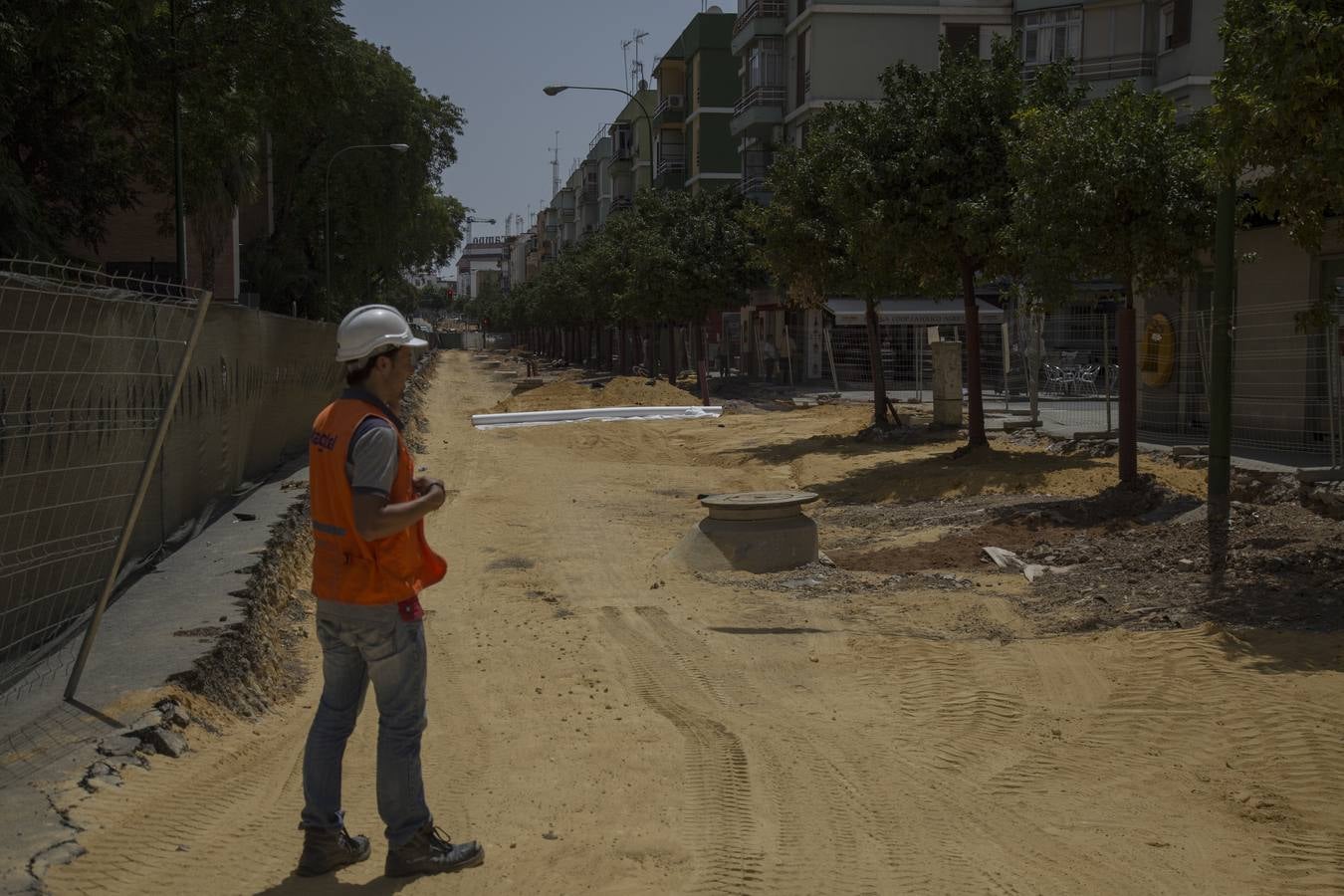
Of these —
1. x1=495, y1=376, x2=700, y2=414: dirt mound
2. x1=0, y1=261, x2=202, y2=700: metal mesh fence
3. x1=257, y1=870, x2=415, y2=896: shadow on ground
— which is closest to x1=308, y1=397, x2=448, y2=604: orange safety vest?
x1=257, y1=870, x2=415, y2=896: shadow on ground

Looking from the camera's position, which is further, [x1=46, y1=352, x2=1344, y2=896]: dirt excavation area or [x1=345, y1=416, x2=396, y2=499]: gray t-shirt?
[x1=46, y1=352, x2=1344, y2=896]: dirt excavation area

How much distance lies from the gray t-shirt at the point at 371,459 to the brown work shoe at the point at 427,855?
131 centimetres

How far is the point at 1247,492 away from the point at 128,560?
10.6 meters

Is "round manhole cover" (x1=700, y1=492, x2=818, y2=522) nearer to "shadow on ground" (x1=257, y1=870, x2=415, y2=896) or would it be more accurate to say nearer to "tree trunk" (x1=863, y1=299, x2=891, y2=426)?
"shadow on ground" (x1=257, y1=870, x2=415, y2=896)

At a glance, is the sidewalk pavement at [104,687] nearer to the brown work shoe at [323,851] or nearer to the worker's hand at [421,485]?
the brown work shoe at [323,851]

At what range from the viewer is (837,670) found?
830cm

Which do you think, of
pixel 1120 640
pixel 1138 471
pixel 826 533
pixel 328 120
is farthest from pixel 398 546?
pixel 328 120

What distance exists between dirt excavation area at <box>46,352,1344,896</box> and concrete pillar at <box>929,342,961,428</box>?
9639mm

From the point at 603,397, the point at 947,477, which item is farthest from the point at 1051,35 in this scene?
the point at 947,477

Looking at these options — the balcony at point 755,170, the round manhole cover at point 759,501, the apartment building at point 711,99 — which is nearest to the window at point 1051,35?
the balcony at point 755,170

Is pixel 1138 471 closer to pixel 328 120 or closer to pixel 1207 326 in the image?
pixel 1207 326

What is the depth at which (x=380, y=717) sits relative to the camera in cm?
473

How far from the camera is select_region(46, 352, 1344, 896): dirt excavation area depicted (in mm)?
5008

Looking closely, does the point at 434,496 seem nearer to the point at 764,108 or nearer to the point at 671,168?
the point at 764,108
